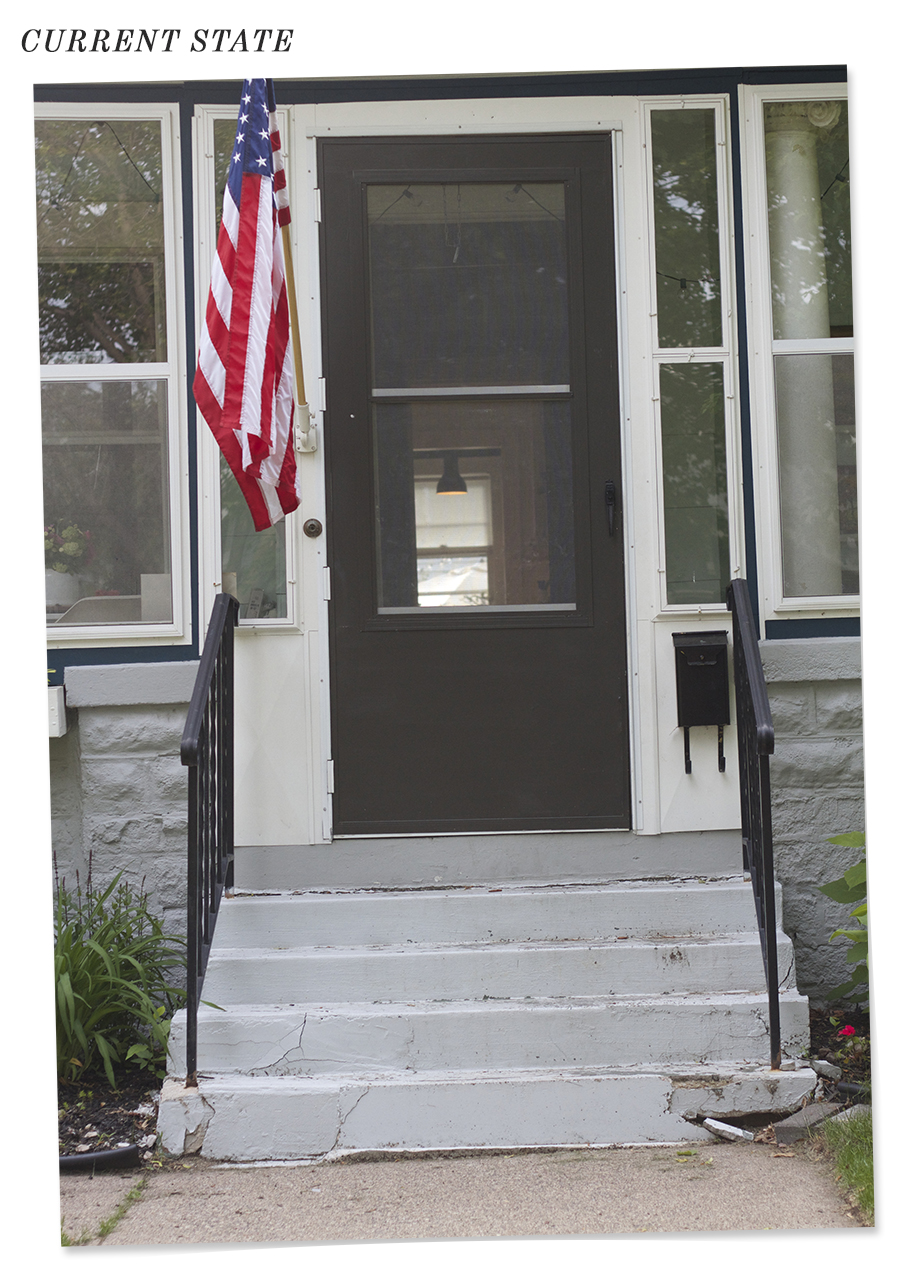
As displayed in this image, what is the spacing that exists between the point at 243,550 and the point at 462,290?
104 centimetres

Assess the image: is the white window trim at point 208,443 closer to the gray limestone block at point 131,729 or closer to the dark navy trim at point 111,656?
the dark navy trim at point 111,656

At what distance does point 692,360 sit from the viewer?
3.30 m

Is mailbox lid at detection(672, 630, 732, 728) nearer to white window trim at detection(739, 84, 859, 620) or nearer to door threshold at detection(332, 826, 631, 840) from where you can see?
white window trim at detection(739, 84, 859, 620)

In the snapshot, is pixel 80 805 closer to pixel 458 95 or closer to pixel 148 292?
pixel 148 292

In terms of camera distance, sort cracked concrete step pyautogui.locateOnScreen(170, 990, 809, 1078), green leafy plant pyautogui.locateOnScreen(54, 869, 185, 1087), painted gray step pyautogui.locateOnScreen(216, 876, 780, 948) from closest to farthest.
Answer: cracked concrete step pyautogui.locateOnScreen(170, 990, 809, 1078)
green leafy plant pyautogui.locateOnScreen(54, 869, 185, 1087)
painted gray step pyautogui.locateOnScreen(216, 876, 780, 948)

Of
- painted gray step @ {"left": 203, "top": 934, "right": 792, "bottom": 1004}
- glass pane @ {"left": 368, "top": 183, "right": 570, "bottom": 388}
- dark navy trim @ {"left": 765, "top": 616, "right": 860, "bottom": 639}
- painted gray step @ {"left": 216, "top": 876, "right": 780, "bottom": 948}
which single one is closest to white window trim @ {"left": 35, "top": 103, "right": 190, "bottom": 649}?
glass pane @ {"left": 368, "top": 183, "right": 570, "bottom": 388}

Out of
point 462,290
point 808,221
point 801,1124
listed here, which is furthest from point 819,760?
point 462,290

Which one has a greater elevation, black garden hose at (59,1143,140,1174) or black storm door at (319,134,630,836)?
black storm door at (319,134,630,836)

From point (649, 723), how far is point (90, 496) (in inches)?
72.9

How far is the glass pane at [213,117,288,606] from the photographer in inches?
129

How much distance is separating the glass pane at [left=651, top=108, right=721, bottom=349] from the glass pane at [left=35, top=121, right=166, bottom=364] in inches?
60.6

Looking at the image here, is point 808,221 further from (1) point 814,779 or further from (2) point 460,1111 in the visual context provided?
(2) point 460,1111

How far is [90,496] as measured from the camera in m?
3.29

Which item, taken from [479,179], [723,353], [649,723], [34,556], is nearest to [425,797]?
[649,723]
